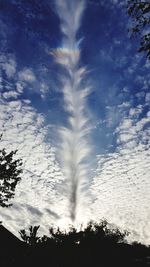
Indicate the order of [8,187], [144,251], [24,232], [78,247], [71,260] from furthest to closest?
1. [8,187]
2. [144,251]
3. [24,232]
4. [78,247]
5. [71,260]

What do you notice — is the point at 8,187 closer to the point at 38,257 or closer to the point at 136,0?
the point at 38,257

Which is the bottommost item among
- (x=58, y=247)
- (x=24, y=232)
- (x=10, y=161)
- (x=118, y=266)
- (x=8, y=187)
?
(x=118, y=266)

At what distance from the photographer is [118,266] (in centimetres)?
1081

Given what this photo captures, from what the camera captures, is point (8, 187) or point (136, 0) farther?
point (8, 187)

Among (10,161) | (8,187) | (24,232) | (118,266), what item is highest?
(10,161)

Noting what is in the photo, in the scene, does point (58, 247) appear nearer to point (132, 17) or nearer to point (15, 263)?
point (15, 263)

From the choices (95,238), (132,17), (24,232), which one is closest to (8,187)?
(24,232)

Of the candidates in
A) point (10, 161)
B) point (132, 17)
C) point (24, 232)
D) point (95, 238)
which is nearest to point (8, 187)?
point (10, 161)

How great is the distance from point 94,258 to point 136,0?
36.3 ft

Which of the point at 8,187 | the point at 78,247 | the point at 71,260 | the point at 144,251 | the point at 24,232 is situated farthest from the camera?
the point at 8,187

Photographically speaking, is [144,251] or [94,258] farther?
[144,251]

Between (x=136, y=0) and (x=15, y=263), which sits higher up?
(x=136, y=0)

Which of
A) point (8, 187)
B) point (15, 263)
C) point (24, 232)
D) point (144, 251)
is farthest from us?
point (8, 187)

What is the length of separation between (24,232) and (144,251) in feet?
22.5
